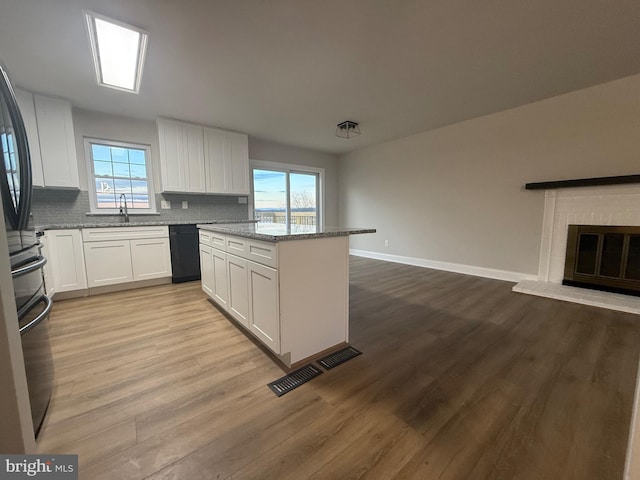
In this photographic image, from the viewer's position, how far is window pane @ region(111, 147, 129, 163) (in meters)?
3.73

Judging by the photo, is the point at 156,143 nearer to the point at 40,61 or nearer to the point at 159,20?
the point at 40,61

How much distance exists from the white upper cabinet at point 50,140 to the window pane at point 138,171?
26.4 inches

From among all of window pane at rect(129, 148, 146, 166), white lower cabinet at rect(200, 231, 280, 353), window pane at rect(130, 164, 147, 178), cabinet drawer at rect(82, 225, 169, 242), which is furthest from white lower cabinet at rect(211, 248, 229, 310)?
window pane at rect(129, 148, 146, 166)

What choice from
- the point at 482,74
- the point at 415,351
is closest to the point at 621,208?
the point at 482,74

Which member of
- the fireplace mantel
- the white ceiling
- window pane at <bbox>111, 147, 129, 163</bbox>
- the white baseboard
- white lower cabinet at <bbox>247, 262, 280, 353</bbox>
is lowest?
the white baseboard

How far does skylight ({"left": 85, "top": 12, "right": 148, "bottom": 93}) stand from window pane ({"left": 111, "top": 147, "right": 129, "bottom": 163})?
1.32 m

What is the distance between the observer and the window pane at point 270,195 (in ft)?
17.2

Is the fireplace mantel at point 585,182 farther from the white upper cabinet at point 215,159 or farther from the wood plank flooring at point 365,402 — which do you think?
the white upper cabinet at point 215,159

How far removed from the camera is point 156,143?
13.1ft

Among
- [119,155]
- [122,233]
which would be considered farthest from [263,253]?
[119,155]

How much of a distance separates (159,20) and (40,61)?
4.94 ft

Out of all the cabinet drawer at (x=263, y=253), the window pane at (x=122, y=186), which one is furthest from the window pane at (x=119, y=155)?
the cabinet drawer at (x=263, y=253)

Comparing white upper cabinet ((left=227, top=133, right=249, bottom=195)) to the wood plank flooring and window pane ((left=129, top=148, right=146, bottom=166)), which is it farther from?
the wood plank flooring

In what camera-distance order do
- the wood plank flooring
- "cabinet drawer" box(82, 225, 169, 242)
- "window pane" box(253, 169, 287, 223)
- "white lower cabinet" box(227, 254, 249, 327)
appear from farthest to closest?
"window pane" box(253, 169, 287, 223) → "cabinet drawer" box(82, 225, 169, 242) → "white lower cabinet" box(227, 254, 249, 327) → the wood plank flooring
